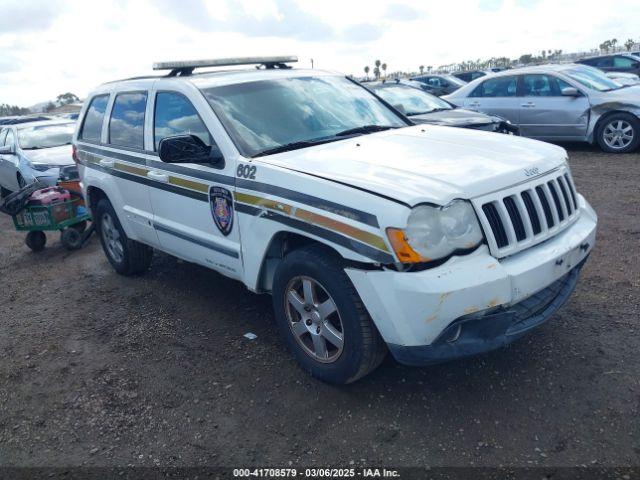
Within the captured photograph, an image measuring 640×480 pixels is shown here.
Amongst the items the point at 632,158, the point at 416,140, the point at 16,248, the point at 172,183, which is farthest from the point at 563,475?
the point at 632,158

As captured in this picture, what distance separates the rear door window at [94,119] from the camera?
538 cm

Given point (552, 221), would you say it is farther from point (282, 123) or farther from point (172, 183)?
point (172, 183)

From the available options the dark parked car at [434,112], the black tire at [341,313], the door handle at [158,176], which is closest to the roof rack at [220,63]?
the door handle at [158,176]

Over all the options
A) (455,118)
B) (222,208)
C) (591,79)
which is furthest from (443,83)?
(222,208)

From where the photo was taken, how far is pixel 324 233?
119 inches

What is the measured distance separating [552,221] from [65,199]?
622 centimetres

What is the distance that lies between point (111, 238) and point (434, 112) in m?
5.98

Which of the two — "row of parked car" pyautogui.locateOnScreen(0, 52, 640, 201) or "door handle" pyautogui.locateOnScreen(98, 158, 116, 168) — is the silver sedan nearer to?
"row of parked car" pyautogui.locateOnScreen(0, 52, 640, 201)

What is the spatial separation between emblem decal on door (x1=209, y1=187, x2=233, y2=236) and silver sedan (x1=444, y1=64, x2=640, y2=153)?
832 cm

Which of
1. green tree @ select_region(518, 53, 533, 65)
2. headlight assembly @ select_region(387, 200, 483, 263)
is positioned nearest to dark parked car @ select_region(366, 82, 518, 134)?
headlight assembly @ select_region(387, 200, 483, 263)

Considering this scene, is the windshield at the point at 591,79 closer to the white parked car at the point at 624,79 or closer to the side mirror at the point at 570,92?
the side mirror at the point at 570,92

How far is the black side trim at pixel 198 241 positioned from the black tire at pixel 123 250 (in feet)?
3.05

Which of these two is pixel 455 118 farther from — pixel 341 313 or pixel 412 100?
pixel 341 313

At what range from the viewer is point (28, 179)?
9.27m
